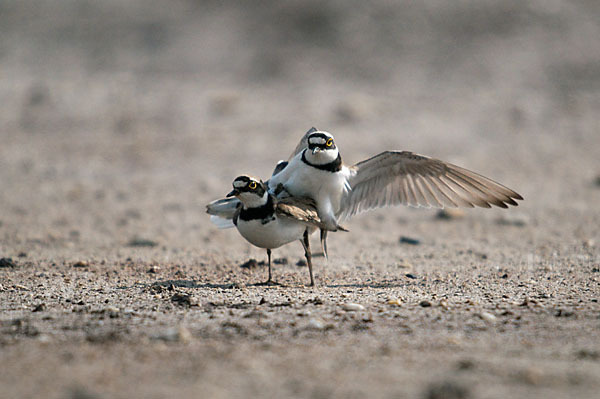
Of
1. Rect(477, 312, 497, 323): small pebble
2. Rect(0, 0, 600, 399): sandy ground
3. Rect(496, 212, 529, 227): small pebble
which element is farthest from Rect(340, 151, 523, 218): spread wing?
Rect(477, 312, 497, 323): small pebble

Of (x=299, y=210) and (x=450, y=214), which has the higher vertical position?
(x=450, y=214)

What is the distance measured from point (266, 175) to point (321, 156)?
494cm

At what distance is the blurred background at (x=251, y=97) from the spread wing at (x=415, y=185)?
2.28 m

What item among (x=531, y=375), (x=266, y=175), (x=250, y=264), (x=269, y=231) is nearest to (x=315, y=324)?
(x=531, y=375)

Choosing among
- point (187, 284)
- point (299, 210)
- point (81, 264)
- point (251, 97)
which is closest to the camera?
point (187, 284)

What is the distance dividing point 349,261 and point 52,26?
47.5 feet

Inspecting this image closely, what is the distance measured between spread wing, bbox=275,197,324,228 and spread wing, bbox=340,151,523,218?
676 mm

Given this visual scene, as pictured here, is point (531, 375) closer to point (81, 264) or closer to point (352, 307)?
point (352, 307)

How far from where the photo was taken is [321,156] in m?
6.06

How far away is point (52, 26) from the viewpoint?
718 inches

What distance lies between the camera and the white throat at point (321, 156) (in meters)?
6.02

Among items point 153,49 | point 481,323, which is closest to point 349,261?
point 481,323

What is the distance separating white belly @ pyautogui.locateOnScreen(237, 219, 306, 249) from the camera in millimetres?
5633

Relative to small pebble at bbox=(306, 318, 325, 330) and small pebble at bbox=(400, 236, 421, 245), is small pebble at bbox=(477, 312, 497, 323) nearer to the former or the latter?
small pebble at bbox=(306, 318, 325, 330)
